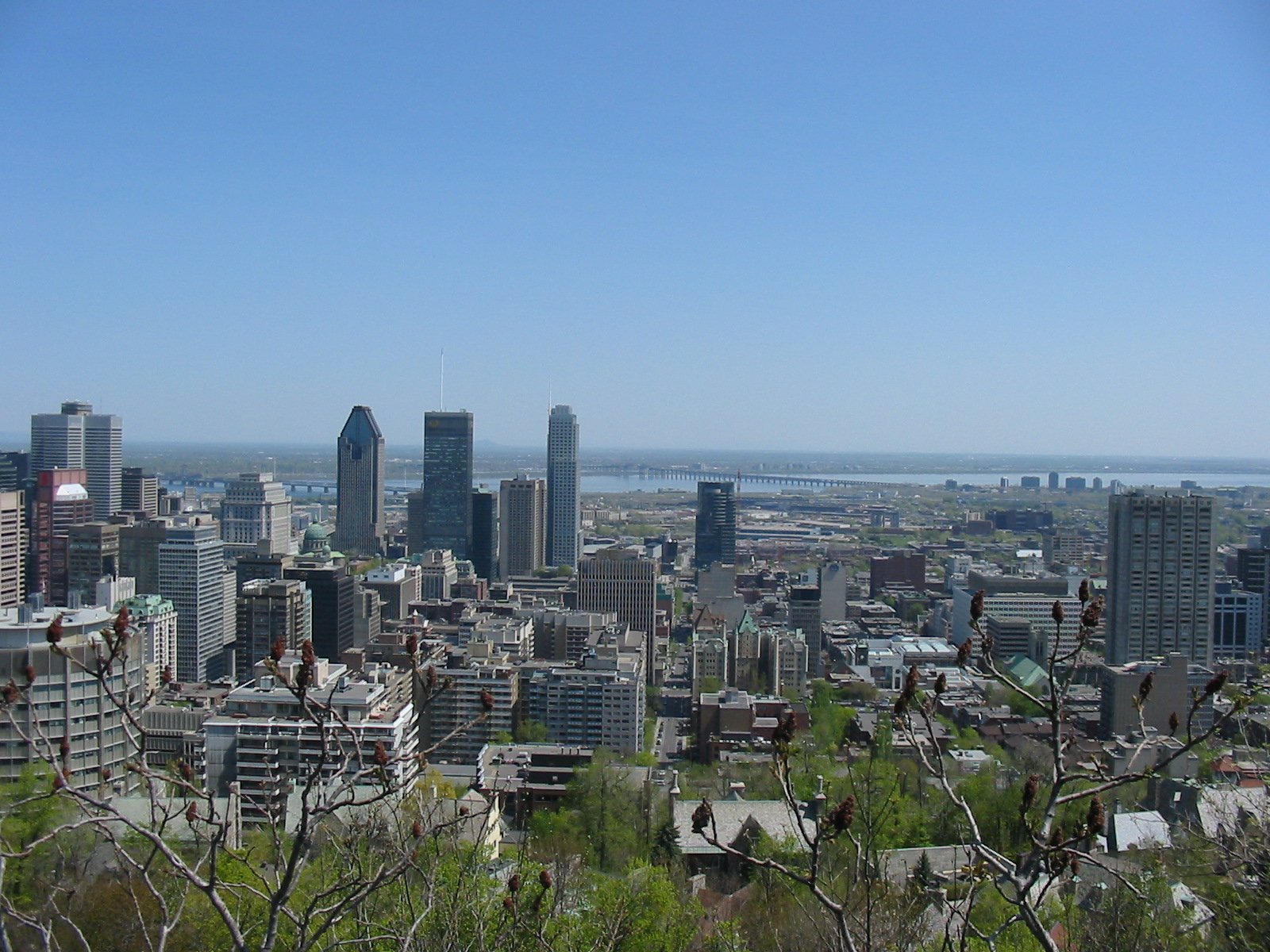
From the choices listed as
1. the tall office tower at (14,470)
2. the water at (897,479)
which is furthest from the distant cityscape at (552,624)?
the water at (897,479)

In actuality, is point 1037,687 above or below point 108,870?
below

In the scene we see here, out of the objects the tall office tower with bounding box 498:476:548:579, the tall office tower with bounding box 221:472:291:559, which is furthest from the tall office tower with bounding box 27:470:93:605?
the tall office tower with bounding box 498:476:548:579

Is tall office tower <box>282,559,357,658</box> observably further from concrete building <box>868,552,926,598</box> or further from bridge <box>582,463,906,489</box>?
bridge <box>582,463,906,489</box>

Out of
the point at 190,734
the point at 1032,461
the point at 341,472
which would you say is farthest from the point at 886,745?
the point at 1032,461

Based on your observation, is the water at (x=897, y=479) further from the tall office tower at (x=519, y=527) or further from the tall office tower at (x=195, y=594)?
the tall office tower at (x=195, y=594)

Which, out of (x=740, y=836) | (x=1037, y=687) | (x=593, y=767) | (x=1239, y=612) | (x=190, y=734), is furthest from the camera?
(x=1239, y=612)

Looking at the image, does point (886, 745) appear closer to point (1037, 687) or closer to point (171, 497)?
point (1037, 687)
